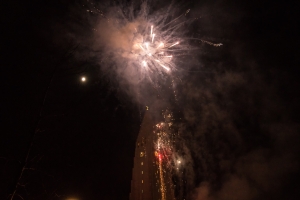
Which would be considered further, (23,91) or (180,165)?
(180,165)

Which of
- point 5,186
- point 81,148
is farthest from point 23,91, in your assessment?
point 81,148

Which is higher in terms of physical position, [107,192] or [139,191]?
[139,191]

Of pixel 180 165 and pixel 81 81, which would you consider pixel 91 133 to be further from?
pixel 180 165

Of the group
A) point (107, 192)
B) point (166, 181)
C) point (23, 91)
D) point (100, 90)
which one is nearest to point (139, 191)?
point (166, 181)

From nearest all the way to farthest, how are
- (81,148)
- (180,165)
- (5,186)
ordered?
(5,186), (81,148), (180,165)

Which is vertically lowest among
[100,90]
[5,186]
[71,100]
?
[5,186]

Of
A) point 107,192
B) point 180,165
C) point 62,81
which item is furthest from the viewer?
→ point 180,165
